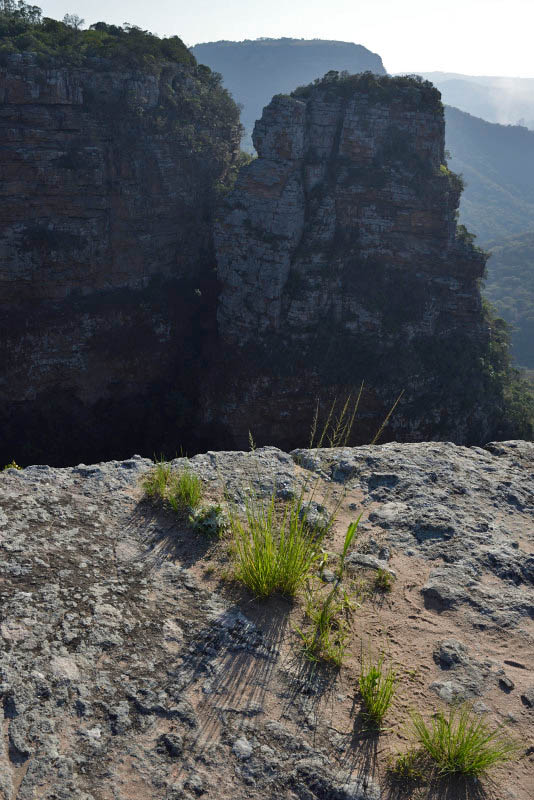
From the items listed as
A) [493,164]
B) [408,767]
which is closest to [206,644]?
[408,767]

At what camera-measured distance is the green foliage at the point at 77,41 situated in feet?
71.1

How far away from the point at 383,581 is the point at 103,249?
78.0 feet

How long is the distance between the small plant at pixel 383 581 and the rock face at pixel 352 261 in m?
20.2

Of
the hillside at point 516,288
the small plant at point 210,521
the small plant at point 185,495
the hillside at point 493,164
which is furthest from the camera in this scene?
the hillside at point 493,164

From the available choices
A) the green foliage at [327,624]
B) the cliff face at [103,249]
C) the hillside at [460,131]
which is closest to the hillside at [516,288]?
the hillside at [460,131]

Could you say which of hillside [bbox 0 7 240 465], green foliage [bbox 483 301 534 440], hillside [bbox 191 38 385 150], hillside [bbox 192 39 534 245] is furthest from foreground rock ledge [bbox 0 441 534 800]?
hillside [bbox 191 38 385 150]

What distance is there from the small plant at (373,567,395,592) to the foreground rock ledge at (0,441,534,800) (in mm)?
68

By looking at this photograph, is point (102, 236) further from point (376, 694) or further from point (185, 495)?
point (376, 694)

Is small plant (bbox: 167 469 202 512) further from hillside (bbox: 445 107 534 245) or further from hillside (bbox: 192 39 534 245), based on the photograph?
hillside (bbox: 445 107 534 245)

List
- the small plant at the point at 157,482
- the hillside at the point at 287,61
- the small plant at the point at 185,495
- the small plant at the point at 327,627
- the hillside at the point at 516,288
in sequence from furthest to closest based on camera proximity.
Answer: the hillside at the point at 287,61, the hillside at the point at 516,288, the small plant at the point at 157,482, the small plant at the point at 185,495, the small plant at the point at 327,627

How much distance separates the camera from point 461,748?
87.4 inches

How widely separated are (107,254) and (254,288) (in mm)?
6814

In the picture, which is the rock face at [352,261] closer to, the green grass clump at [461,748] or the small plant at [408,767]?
the green grass clump at [461,748]

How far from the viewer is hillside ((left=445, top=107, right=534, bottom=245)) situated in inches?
4461
